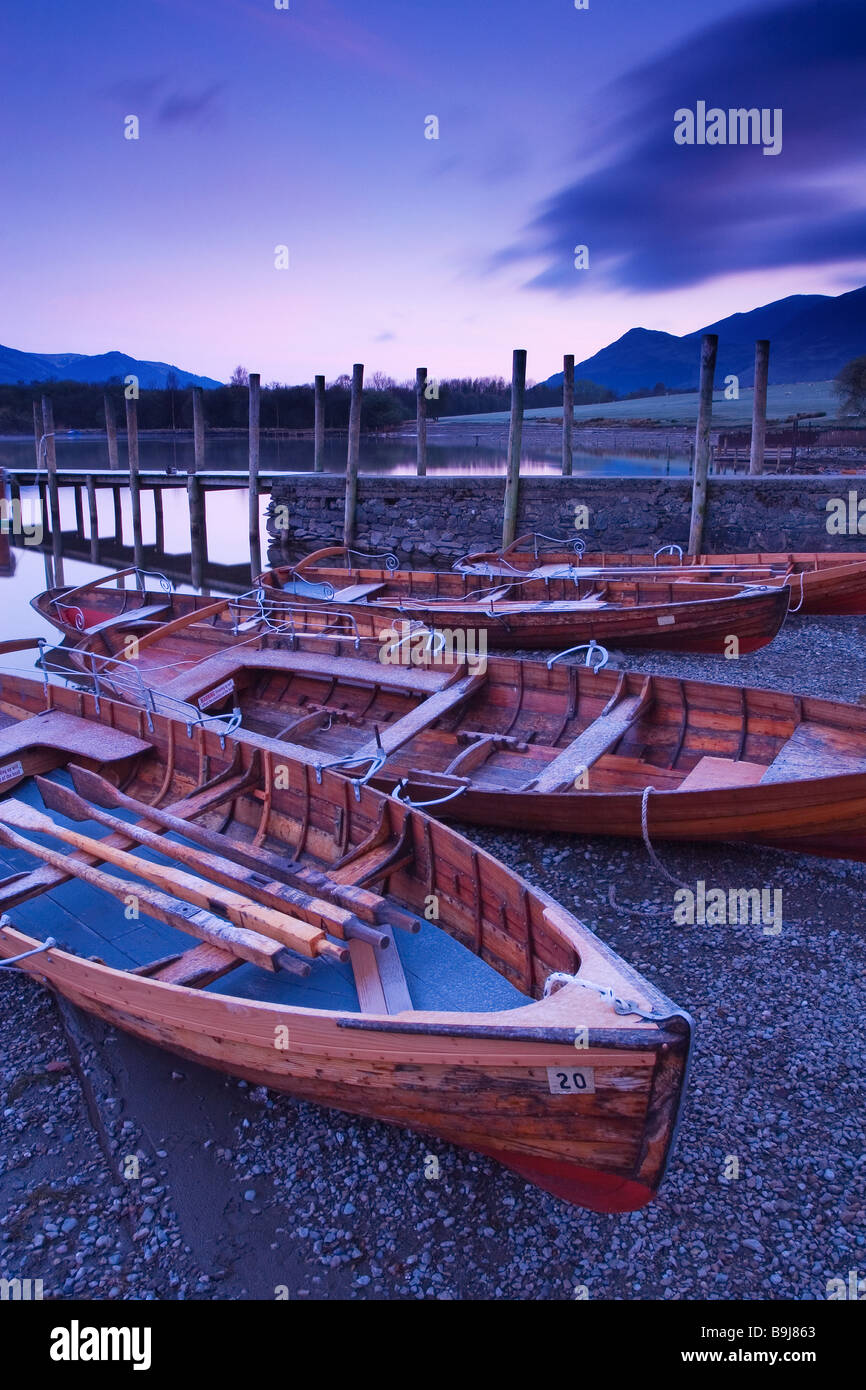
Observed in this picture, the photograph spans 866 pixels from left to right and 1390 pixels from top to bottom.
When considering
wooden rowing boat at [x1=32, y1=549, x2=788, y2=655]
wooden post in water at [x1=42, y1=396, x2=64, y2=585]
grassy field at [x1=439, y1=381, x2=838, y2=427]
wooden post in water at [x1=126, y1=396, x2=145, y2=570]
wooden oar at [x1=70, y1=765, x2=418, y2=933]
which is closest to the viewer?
wooden oar at [x1=70, y1=765, x2=418, y2=933]

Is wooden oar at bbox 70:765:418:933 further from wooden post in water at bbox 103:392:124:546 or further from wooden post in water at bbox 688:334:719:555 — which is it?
wooden post in water at bbox 103:392:124:546

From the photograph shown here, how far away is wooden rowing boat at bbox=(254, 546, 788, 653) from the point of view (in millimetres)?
11406

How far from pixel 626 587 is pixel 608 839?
672cm

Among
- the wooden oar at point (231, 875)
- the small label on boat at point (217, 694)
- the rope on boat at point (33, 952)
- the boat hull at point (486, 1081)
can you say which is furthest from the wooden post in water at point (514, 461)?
the boat hull at point (486, 1081)

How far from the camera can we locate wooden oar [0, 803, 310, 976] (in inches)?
167

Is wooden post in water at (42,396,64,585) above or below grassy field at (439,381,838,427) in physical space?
below

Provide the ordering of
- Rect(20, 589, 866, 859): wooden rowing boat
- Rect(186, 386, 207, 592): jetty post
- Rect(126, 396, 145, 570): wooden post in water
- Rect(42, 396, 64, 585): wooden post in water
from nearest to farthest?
Rect(20, 589, 866, 859): wooden rowing boat → Rect(126, 396, 145, 570): wooden post in water → Rect(186, 386, 207, 592): jetty post → Rect(42, 396, 64, 585): wooden post in water

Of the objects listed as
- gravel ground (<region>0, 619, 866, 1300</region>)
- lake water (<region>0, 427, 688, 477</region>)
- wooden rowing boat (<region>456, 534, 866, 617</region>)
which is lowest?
gravel ground (<region>0, 619, 866, 1300</region>)

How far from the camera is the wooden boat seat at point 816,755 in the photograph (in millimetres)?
6289

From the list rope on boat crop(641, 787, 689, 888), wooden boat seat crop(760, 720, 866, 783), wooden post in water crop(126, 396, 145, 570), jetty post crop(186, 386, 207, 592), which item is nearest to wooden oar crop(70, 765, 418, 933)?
rope on boat crop(641, 787, 689, 888)

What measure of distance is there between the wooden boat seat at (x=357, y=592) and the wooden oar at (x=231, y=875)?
757 cm

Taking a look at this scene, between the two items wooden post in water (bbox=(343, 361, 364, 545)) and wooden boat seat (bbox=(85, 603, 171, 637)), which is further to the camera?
wooden post in water (bbox=(343, 361, 364, 545))

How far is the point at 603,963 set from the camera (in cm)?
357

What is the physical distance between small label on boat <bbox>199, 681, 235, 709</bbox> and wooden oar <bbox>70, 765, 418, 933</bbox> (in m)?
2.26
